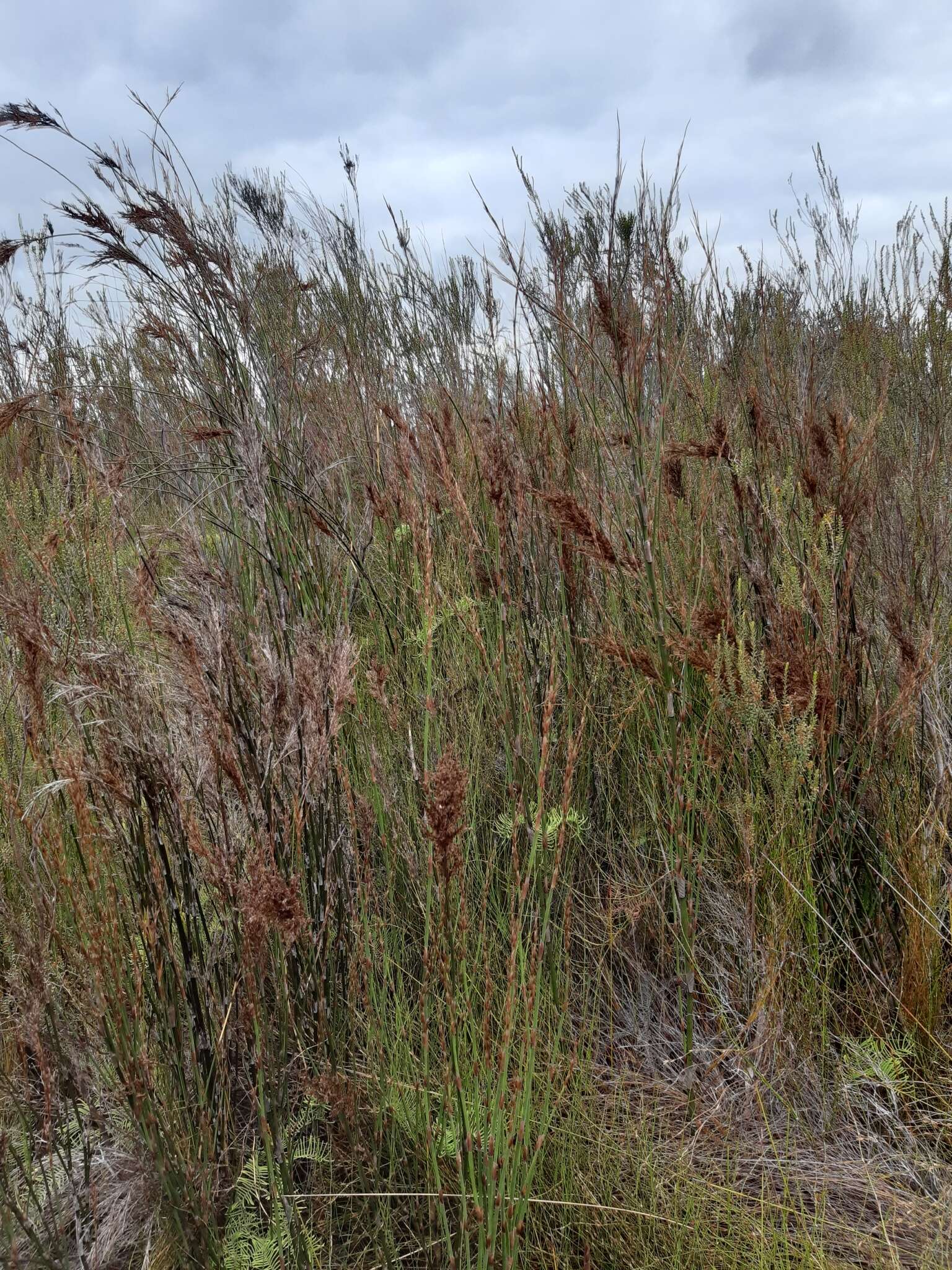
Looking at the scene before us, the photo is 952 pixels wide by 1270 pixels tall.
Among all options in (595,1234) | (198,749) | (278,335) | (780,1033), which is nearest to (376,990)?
(595,1234)

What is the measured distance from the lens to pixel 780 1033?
1476 mm

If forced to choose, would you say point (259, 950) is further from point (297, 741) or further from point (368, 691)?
point (368, 691)

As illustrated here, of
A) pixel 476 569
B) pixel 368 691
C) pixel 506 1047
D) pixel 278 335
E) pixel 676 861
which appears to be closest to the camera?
pixel 506 1047

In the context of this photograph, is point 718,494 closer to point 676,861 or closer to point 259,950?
point 676,861

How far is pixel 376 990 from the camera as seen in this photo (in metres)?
1.45

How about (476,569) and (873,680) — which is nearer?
(873,680)

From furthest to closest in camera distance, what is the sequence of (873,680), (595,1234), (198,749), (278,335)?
1. (278,335)
2. (873,680)
3. (595,1234)
4. (198,749)

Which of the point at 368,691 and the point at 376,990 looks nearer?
the point at 376,990

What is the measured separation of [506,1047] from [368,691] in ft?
4.06

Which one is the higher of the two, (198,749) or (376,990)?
(198,749)

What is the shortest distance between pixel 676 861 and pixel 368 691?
97cm

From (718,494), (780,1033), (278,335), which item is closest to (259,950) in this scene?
(780,1033)

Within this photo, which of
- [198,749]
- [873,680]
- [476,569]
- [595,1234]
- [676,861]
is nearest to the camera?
[198,749]

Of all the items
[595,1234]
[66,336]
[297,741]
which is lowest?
[595,1234]
